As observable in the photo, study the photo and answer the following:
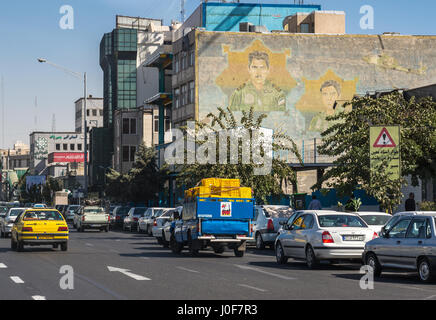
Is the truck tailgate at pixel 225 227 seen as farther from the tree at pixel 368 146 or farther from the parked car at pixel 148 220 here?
the parked car at pixel 148 220

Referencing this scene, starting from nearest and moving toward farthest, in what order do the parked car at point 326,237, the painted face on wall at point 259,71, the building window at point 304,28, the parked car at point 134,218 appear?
the parked car at point 326,237 < the parked car at point 134,218 < the painted face on wall at point 259,71 < the building window at point 304,28

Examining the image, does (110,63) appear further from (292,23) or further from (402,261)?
(402,261)

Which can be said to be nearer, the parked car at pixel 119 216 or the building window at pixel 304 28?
the parked car at pixel 119 216

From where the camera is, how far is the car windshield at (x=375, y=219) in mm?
24089

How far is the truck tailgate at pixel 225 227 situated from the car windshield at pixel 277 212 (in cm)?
557

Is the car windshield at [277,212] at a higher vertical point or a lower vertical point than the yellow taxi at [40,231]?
higher

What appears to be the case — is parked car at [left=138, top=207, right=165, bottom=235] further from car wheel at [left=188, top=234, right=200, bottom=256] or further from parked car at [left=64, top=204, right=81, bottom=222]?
parked car at [left=64, top=204, right=81, bottom=222]

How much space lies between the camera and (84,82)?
208ft

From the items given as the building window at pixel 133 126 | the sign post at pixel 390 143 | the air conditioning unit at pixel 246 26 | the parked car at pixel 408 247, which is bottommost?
the parked car at pixel 408 247

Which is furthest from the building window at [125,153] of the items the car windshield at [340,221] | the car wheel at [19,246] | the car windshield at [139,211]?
the car windshield at [340,221]

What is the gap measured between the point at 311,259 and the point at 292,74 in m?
42.1
